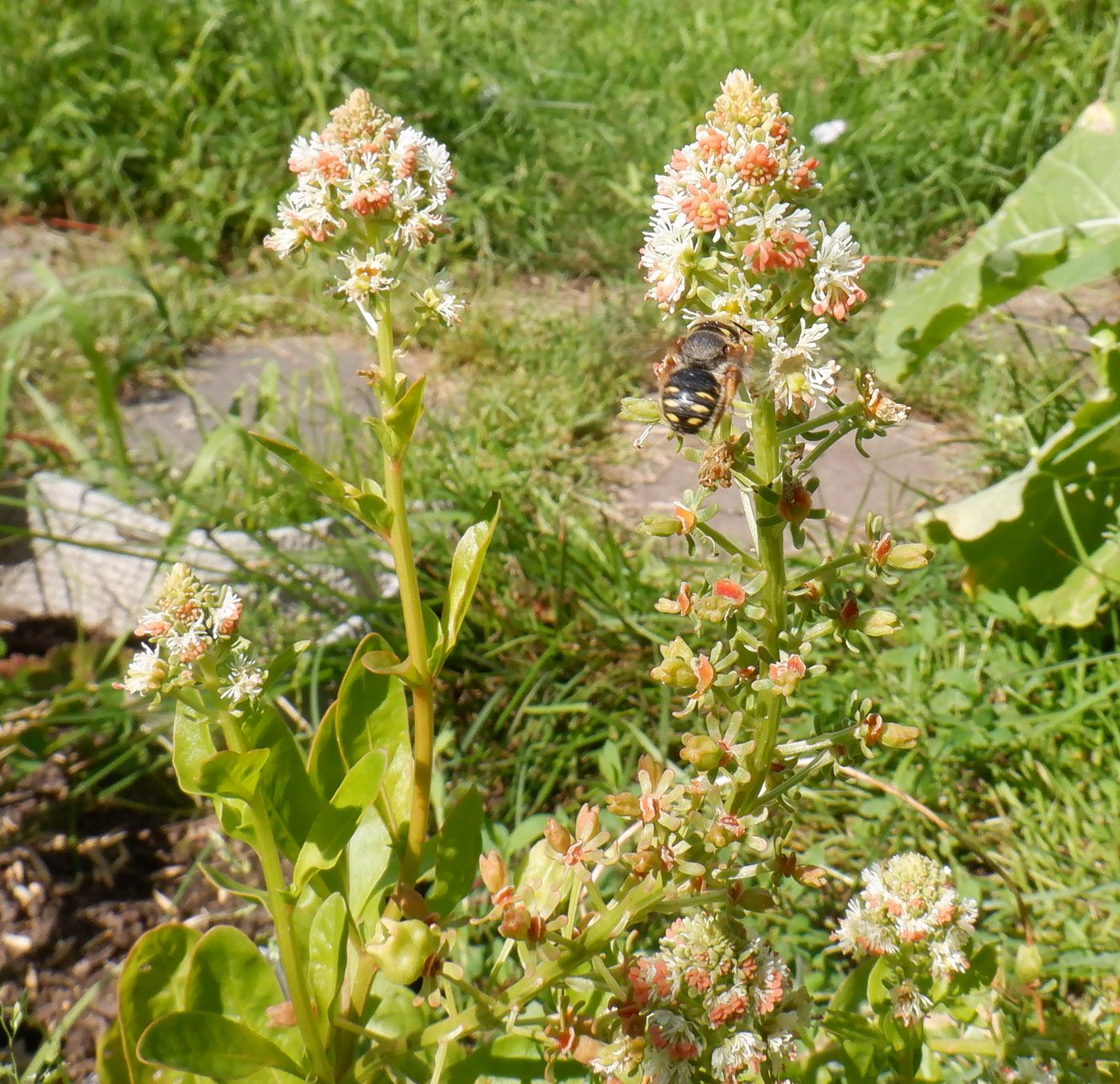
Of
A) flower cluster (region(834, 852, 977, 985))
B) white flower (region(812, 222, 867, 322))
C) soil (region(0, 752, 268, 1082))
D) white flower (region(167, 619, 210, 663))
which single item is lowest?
soil (region(0, 752, 268, 1082))

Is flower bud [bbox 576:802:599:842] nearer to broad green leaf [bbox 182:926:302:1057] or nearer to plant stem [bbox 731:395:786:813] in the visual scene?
plant stem [bbox 731:395:786:813]

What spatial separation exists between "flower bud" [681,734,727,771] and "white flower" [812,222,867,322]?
0.40m

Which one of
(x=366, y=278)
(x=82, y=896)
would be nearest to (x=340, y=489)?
(x=366, y=278)

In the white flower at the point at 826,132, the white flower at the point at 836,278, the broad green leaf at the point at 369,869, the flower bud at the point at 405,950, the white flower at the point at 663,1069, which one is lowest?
the white flower at the point at 663,1069

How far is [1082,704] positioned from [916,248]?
7.84ft

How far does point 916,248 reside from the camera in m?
4.18

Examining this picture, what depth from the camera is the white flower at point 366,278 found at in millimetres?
1248

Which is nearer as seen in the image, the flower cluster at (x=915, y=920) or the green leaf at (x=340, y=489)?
the green leaf at (x=340, y=489)

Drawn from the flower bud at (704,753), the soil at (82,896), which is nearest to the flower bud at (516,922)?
the flower bud at (704,753)

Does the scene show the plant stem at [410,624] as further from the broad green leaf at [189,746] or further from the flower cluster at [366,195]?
the broad green leaf at [189,746]

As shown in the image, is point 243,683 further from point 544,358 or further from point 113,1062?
point 544,358

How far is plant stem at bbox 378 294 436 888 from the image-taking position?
1280 mm

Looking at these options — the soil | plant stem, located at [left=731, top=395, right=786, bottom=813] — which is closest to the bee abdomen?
plant stem, located at [left=731, top=395, right=786, bottom=813]

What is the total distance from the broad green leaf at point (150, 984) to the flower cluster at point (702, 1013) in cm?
49
